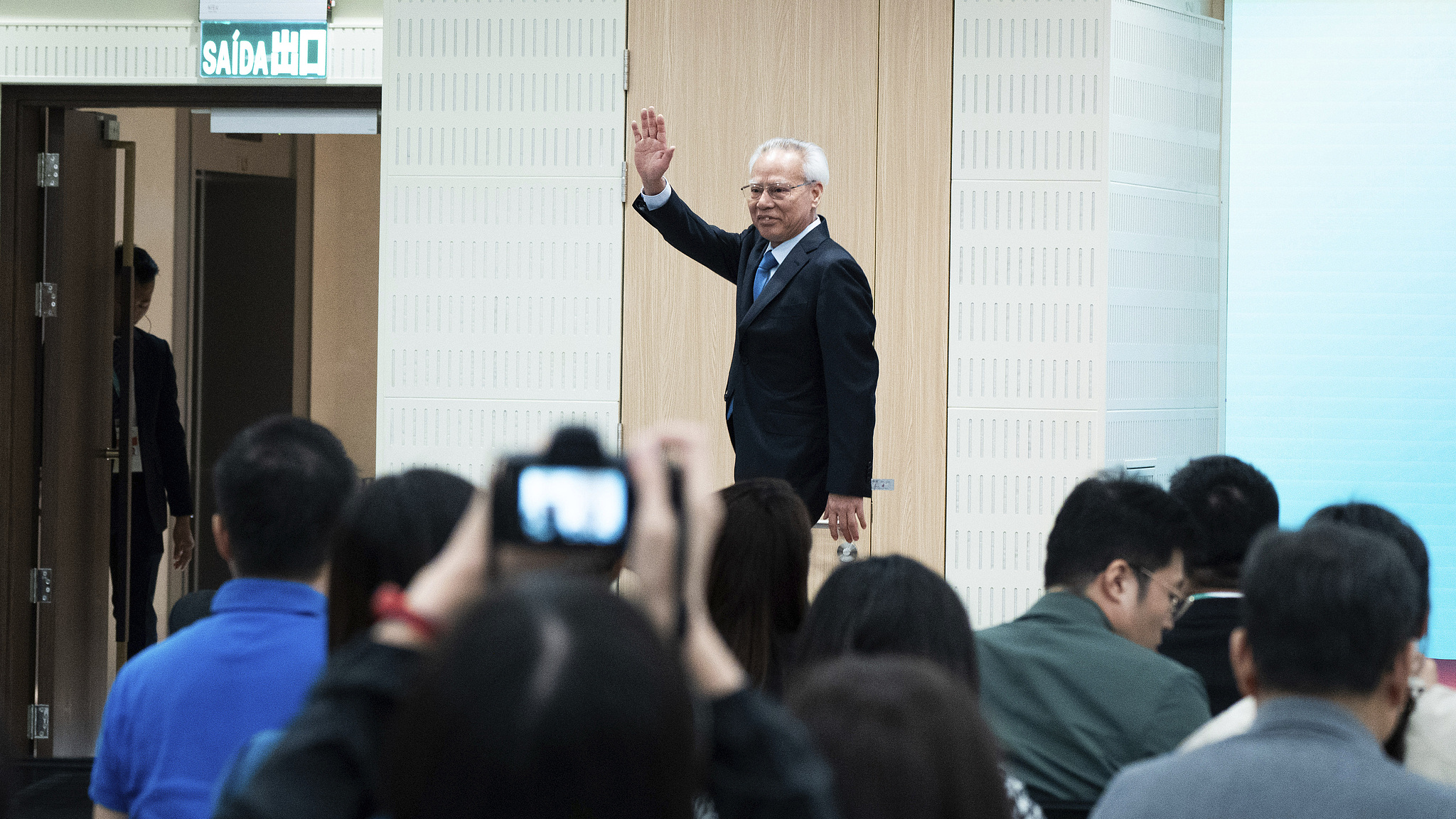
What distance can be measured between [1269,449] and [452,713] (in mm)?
4265

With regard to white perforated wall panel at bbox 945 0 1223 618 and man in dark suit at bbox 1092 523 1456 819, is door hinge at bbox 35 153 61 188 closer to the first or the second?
white perforated wall panel at bbox 945 0 1223 618

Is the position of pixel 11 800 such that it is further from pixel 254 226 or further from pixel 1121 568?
pixel 254 226

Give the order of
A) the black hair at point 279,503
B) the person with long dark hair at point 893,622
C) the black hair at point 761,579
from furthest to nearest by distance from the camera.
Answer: the black hair at point 761,579, the black hair at point 279,503, the person with long dark hair at point 893,622

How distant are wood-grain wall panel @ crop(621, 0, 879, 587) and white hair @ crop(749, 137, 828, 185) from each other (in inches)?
20.2

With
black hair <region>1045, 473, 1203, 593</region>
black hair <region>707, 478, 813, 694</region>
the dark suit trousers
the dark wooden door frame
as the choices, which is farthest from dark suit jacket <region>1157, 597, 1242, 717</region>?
the dark suit trousers

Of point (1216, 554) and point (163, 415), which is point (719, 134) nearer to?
point (1216, 554)

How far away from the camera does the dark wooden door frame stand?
4.58 m

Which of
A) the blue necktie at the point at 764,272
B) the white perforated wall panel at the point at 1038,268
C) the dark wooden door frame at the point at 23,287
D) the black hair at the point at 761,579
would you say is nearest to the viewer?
the black hair at the point at 761,579

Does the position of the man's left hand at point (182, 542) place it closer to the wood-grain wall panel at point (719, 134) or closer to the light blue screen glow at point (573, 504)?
the wood-grain wall panel at point (719, 134)

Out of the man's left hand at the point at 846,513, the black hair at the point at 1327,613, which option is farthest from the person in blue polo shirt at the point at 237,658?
the man's left hand at the point at 846,513

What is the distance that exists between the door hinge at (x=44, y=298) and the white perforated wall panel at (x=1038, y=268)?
3.03 m

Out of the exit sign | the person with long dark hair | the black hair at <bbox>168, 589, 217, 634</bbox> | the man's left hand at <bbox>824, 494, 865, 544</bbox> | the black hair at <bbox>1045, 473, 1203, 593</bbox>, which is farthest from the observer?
the exit sign

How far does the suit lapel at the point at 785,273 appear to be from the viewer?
356 centimetres

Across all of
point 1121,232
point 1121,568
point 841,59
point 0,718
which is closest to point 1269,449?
point 1121,232
